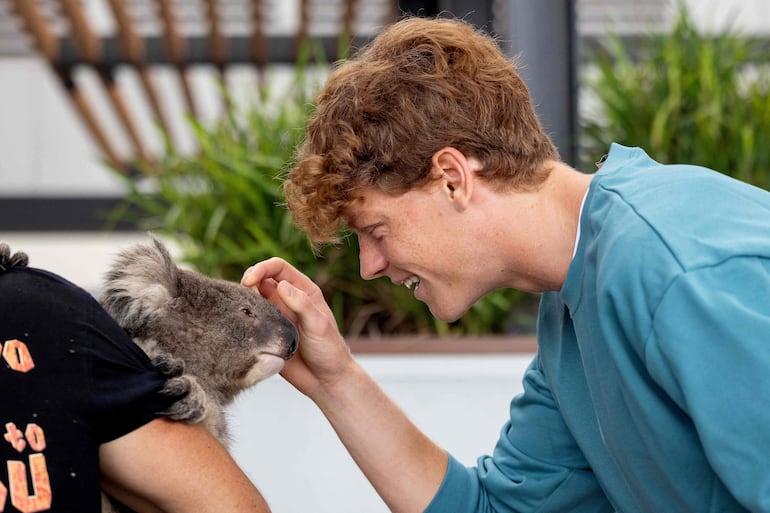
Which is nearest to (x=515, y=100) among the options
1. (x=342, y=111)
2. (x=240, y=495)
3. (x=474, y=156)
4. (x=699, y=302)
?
(x=474, y=156)

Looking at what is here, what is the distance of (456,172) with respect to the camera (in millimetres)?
1134

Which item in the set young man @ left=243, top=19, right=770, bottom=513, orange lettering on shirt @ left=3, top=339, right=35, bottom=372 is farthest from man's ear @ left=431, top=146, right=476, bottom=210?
orange lettering on shirt @ left=3, top=339, right=35, bottom=372

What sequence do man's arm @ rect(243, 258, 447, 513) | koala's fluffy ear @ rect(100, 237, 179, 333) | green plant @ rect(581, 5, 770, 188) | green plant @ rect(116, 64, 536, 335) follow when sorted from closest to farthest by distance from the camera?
koala's fluffy ear @ rect(100, 237, 179, 333), man's arm @ rect(243, 258, 447, 513), green plant @ rect(116, 64, 536, 335), green plant @ rect(581, 5, 770, 188)

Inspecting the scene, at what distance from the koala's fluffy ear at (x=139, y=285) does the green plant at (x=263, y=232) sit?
4.31ft

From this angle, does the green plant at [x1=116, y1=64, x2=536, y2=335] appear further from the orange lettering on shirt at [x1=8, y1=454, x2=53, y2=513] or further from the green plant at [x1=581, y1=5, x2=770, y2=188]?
the orange lettering on shirt at [x1=8, y1=454, x2=53, y2=513]

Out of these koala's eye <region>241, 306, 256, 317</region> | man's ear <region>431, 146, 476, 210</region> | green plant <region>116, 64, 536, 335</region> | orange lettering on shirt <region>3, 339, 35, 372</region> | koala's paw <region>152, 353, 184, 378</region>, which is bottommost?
green plant <region>116, 64, 536, 335</region>

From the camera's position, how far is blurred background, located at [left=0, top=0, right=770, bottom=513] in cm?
217

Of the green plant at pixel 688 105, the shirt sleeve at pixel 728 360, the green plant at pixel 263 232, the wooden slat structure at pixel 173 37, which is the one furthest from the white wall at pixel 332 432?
the wooden slat structure at pixel 173 37

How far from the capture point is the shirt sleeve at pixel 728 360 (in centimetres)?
87

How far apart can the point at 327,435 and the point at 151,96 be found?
8.53 ft

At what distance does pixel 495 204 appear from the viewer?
1.15 m

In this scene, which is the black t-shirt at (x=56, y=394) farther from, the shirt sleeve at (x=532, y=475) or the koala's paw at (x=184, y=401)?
the shirt sleeve at (x=532, y=475)

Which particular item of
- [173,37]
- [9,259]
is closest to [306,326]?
[9,259]

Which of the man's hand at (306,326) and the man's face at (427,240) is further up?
the man's face at (427,240)
